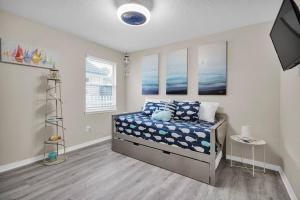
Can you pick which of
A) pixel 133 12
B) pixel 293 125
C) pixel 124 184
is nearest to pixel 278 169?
pixel 293 125

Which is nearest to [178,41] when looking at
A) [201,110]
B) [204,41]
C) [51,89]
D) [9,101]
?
A: [204,41]

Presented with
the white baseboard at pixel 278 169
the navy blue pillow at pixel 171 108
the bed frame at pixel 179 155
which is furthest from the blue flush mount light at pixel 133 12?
the white baseboard at pixel 278 169

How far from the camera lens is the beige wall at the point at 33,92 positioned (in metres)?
2.11

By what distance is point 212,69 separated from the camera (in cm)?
275

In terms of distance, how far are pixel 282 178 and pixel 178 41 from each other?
9.62ft

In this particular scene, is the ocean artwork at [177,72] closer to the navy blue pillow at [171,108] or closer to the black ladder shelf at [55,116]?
the navy blue pillow at [171,108]

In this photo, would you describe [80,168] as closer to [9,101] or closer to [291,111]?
[9,101]

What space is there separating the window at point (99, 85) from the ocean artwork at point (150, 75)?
831mm

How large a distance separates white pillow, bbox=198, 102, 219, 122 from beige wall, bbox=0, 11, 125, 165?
243 centimetres

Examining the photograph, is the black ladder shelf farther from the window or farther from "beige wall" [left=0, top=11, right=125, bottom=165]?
the window

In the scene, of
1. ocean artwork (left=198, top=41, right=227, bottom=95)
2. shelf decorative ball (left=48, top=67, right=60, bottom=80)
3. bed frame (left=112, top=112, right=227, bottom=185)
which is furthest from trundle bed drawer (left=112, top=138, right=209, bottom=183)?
shelf decorative ball (left=48, top=67, right=60, bottom=80)

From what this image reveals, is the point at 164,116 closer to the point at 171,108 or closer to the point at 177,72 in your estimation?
the point at 171,108

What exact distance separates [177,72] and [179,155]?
181 centimetres

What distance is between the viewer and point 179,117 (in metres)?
2.76
